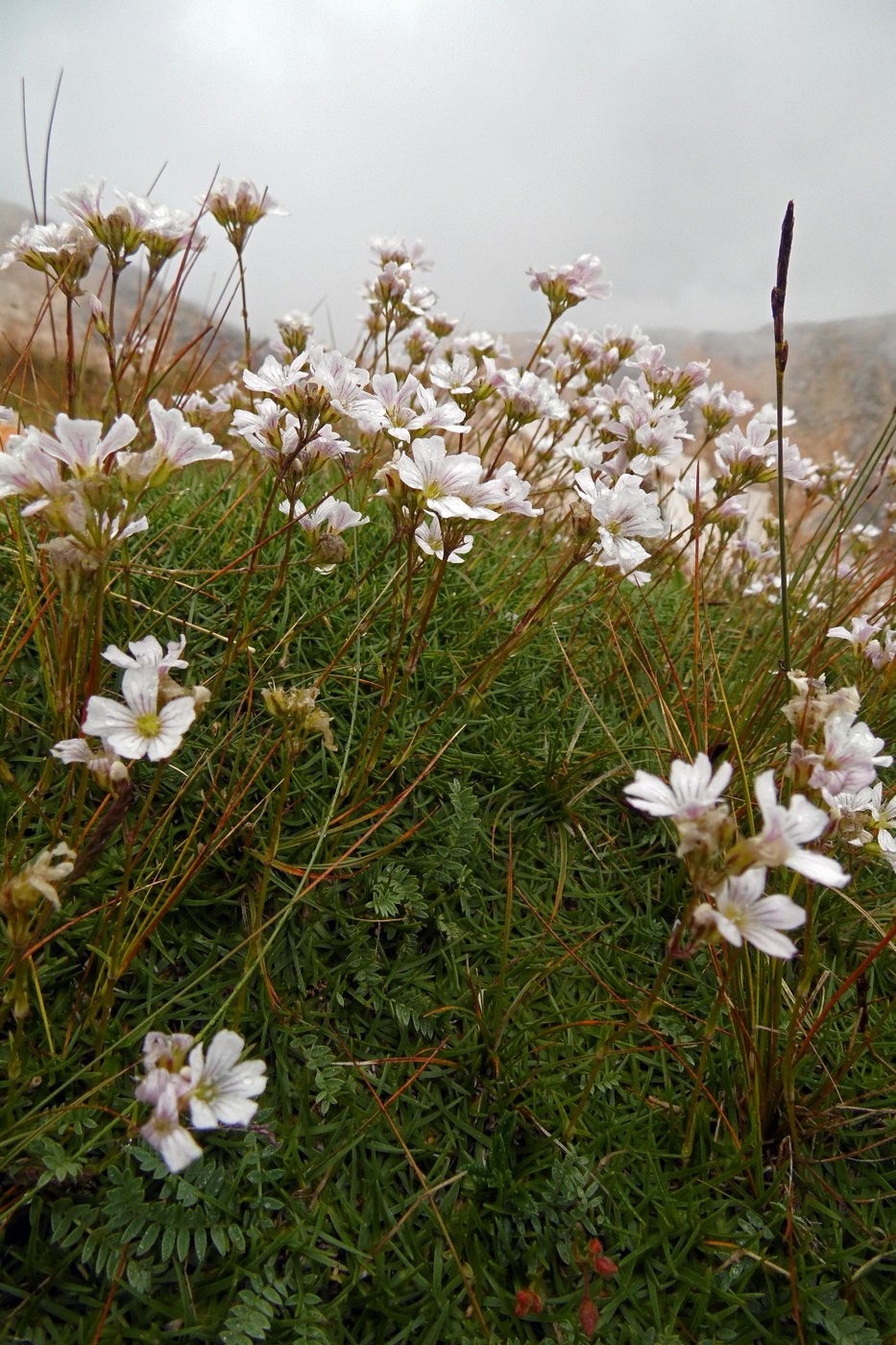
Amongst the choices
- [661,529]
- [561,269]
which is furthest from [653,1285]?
[561,269]

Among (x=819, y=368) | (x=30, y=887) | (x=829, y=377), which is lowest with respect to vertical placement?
(x=30, y=887)

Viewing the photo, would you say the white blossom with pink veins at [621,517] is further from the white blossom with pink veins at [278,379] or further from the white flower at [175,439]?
the white flower at [175,439]

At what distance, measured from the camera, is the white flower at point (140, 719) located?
1.00 meters

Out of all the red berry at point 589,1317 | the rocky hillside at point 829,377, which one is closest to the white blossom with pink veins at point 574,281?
the red berry at point 589,1317

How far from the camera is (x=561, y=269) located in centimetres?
258

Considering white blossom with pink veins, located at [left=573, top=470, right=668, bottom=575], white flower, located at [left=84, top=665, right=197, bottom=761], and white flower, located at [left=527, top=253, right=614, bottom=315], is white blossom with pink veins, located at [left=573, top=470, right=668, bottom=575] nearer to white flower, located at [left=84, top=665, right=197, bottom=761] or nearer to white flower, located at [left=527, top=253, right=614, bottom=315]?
white flower, located at [left=84, top=665, right=197, bottom=761]

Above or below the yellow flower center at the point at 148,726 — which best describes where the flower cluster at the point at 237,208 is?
above

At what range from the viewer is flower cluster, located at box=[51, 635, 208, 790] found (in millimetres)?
1011

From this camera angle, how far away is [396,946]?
5.11 ft

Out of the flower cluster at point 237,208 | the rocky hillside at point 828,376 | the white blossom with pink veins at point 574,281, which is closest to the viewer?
the flower cluster at point 237,208

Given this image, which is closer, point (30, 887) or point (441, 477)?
point (30, 887)

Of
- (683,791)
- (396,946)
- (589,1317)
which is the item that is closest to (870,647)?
(683,791)

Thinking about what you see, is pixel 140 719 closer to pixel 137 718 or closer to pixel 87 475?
pixel 137 718

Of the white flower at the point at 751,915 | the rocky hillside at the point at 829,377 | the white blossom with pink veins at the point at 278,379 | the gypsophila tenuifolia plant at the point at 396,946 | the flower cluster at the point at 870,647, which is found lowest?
the gypsophila tenuifolia plant at the point at 396,946
